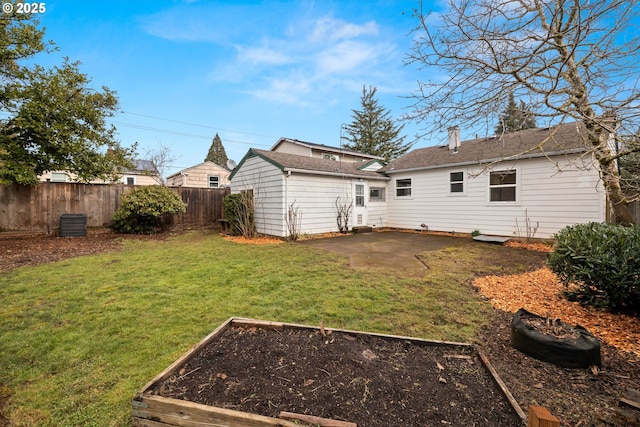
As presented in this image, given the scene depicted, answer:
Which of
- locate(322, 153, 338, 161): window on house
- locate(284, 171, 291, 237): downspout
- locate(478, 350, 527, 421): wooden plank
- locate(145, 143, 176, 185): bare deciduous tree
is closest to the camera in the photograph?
locate(478, 350, 527, 421): wooden plank

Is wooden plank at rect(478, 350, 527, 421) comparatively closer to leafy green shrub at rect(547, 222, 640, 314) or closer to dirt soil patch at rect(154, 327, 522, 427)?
dirt soil patch at rect(154, 327, 522, 427)

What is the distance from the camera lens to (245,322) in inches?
104

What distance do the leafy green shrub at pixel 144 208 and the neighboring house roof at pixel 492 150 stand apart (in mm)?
9283

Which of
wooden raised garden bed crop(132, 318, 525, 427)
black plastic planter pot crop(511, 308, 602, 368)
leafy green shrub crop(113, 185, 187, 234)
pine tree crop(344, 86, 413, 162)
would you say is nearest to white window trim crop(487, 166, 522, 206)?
black plastic planter pot crop(511, 308, 602, 368)

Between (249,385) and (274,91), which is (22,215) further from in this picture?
(249,385)

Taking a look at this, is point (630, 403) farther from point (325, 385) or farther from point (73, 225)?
point (73, 225)

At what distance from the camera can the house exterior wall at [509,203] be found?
784 cm

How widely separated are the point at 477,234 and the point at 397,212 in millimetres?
3515

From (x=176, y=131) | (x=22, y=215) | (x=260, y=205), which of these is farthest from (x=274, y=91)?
(x=176, y=131)

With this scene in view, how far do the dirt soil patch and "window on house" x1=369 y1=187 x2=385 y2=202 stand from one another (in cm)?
1033

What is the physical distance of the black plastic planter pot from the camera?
7.46 feet

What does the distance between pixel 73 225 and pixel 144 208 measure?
2244 millimetres

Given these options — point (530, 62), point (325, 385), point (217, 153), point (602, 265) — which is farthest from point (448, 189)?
point (217, 153)

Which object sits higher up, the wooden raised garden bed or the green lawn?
the wooden raised garden bed
